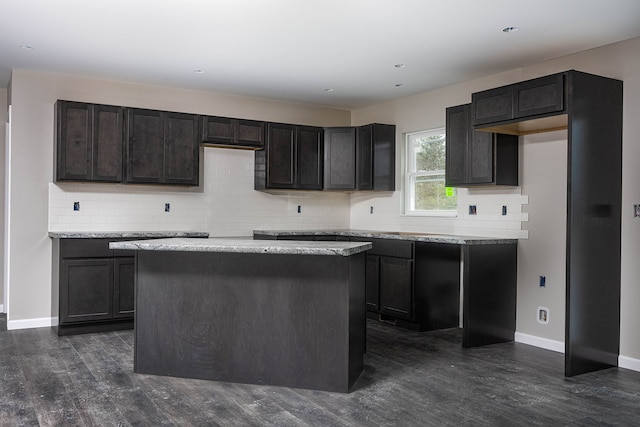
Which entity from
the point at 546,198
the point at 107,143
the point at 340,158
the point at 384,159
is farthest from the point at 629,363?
the point at 107,143

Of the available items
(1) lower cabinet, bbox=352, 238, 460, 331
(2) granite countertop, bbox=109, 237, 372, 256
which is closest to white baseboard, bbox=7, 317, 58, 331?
(2) granite countertop, bbox=109, 237, 372, 256

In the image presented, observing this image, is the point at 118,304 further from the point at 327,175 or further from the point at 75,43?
the point at 327,175

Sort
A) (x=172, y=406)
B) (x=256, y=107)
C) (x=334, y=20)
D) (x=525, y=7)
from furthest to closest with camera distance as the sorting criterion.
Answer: (x=256, y=107) → (x=334, y=20) → (x=525, y=7) → (x=172, y=406)

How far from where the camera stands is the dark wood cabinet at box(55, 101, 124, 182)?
550cm

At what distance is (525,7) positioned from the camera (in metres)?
3.74

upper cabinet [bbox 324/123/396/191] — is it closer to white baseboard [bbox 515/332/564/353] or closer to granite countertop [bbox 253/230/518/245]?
granite countertop [bbox 253/230/518/245]

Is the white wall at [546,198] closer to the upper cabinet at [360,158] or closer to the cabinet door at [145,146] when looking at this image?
the upper cabinet at [360,158]

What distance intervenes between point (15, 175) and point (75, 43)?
1.71m

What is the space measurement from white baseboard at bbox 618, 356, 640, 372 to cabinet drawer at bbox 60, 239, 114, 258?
467cm

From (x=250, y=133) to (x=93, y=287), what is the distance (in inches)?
98.7

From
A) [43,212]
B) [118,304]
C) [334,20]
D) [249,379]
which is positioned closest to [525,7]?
[334,20]

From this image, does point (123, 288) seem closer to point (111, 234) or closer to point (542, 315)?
point (111, 234)

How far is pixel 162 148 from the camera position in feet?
19.7

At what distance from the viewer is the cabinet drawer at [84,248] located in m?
5.28
